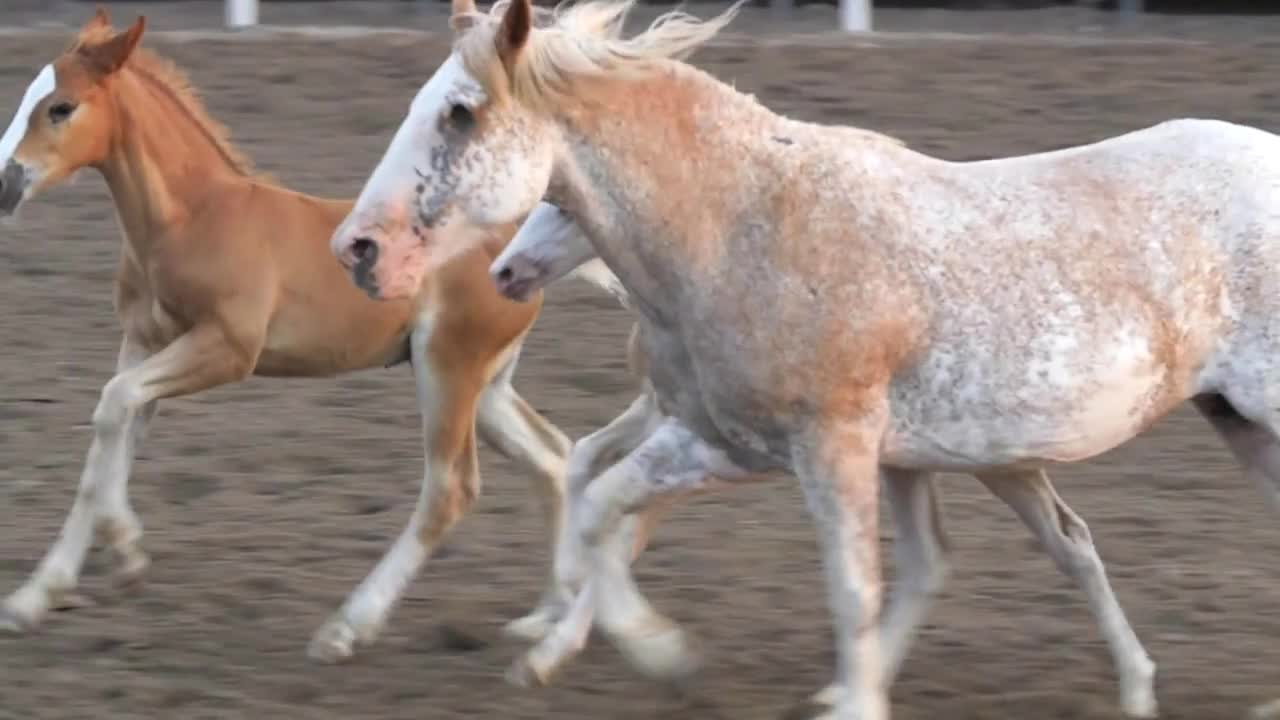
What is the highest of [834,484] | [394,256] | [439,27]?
[394,256]

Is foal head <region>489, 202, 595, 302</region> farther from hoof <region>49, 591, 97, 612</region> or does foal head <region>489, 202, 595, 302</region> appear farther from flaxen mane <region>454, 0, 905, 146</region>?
hoof <region>49, 591, 97, 612</region>

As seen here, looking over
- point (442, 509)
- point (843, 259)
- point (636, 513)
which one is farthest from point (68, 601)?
point (843, 259)

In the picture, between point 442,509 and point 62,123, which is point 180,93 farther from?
point 442,509

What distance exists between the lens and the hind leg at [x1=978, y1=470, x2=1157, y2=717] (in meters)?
5.26

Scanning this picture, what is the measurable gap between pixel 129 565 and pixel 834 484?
232 centimetres

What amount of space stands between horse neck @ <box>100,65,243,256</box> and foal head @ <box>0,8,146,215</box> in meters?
0.05

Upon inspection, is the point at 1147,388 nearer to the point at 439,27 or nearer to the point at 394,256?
the point at 394,256

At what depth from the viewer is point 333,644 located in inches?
223

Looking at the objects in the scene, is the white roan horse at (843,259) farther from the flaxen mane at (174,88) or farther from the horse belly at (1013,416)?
the flaxen mane at (174,88)

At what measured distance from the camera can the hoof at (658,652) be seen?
5094 millimetres

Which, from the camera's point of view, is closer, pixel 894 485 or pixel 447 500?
pixel 894 485

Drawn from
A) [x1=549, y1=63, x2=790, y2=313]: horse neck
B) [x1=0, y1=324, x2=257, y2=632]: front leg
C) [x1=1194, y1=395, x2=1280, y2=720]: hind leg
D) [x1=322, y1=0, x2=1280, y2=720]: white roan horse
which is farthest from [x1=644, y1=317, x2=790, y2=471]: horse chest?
[x1=0, y1=324, x2=257, y2=632]: front leg

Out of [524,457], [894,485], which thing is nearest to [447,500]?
[524,457]

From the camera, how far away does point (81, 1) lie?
530 inches
